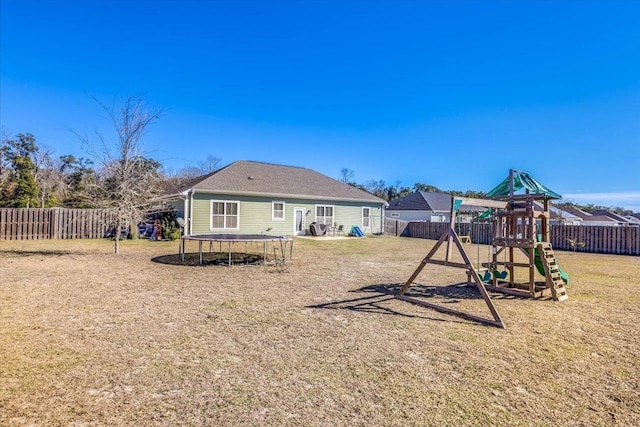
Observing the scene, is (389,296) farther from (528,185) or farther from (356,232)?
(356,232)

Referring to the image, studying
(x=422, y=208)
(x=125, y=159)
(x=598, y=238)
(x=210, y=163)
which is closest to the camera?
(x=125, y=159)

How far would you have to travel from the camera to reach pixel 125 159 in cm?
1144

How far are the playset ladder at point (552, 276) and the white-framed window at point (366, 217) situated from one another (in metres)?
16.5

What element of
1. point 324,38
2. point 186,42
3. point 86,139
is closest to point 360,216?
point 324,38

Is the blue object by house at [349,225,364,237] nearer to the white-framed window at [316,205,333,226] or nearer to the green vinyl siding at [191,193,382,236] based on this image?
the green vinyl siding at [191,193,382,236]

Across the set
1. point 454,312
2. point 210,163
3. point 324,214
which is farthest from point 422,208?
point 210,163

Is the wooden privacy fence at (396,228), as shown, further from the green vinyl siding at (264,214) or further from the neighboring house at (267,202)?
the green vinyl siding at (264,214)

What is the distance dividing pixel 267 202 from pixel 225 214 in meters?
2.52

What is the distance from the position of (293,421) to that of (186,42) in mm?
15989

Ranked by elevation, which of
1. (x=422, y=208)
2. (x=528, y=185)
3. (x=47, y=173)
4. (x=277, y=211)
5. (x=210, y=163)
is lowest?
(x=277, y=211)

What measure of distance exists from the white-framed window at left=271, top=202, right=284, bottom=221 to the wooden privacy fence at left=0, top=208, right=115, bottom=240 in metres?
8.20

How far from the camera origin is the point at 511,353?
3.71 m

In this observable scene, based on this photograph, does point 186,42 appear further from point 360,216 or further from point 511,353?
point 511,353

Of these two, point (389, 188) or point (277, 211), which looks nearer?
point (277, 211)
